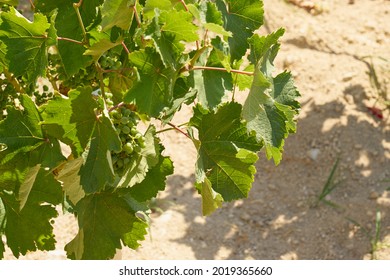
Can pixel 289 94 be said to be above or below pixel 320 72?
above

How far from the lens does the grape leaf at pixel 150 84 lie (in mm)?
1766

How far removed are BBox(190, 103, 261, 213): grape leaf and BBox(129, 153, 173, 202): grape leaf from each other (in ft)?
0.39

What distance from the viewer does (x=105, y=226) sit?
2.06 m

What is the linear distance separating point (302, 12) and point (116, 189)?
3572mm

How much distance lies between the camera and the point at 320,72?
189 inches

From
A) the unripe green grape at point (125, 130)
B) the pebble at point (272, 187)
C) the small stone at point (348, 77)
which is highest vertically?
the unripe green grape at point (125, 130)

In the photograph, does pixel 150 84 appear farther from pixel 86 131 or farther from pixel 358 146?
pixel 358 146

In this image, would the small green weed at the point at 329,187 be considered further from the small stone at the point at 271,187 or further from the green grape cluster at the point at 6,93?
the green grape cluster at the point at 6,93

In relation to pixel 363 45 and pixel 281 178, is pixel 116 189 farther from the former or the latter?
pixel 363 45

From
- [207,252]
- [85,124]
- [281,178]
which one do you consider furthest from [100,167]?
[281,178]

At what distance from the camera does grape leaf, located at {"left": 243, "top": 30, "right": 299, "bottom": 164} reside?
180cm

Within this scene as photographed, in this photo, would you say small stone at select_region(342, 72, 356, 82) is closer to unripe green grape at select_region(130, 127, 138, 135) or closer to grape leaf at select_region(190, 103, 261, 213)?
grape leaf at select_region(190, 103, 261, 213)

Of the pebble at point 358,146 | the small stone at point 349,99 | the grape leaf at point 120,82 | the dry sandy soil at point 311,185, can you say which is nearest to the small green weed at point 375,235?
the dry sandy soil at point 311,185

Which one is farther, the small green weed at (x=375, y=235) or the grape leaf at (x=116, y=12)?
the small green weed at (x=375, y=235)
